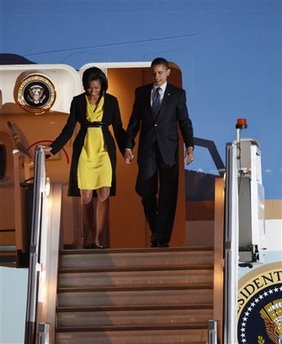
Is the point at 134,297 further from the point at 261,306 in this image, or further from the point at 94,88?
the point at 94,88

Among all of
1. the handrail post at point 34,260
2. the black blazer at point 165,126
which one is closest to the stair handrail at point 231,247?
the black blazer at point 165,126

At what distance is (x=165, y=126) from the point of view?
446 inches

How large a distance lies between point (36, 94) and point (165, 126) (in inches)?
45.3

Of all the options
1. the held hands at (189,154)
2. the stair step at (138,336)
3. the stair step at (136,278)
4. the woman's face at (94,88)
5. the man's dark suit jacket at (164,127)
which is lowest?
the stair step at (138,336)

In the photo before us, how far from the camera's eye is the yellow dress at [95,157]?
11.5 metres

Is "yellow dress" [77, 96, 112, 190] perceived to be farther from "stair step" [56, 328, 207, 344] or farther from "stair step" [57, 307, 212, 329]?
"stair step" [56, 328, 207, 344]

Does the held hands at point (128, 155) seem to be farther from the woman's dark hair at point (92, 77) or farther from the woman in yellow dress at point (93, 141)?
the woman's dark hair at point (92, 77)

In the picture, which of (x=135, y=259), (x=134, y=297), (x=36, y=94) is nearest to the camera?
(x=134, y=297)

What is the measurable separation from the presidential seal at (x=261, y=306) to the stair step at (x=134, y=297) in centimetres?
83

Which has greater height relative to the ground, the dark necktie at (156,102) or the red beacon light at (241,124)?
the dark necktie at (156,102)

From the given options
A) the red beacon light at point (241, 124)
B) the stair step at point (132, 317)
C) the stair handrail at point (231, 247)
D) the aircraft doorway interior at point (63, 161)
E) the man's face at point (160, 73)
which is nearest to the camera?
the stair handrail at point (231, 247)

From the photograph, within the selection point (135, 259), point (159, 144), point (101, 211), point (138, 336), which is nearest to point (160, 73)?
point (159, 144)

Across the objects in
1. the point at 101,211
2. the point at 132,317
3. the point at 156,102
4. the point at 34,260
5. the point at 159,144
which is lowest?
the point at 132,317

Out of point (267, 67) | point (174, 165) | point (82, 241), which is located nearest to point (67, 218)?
point (82, 241)
